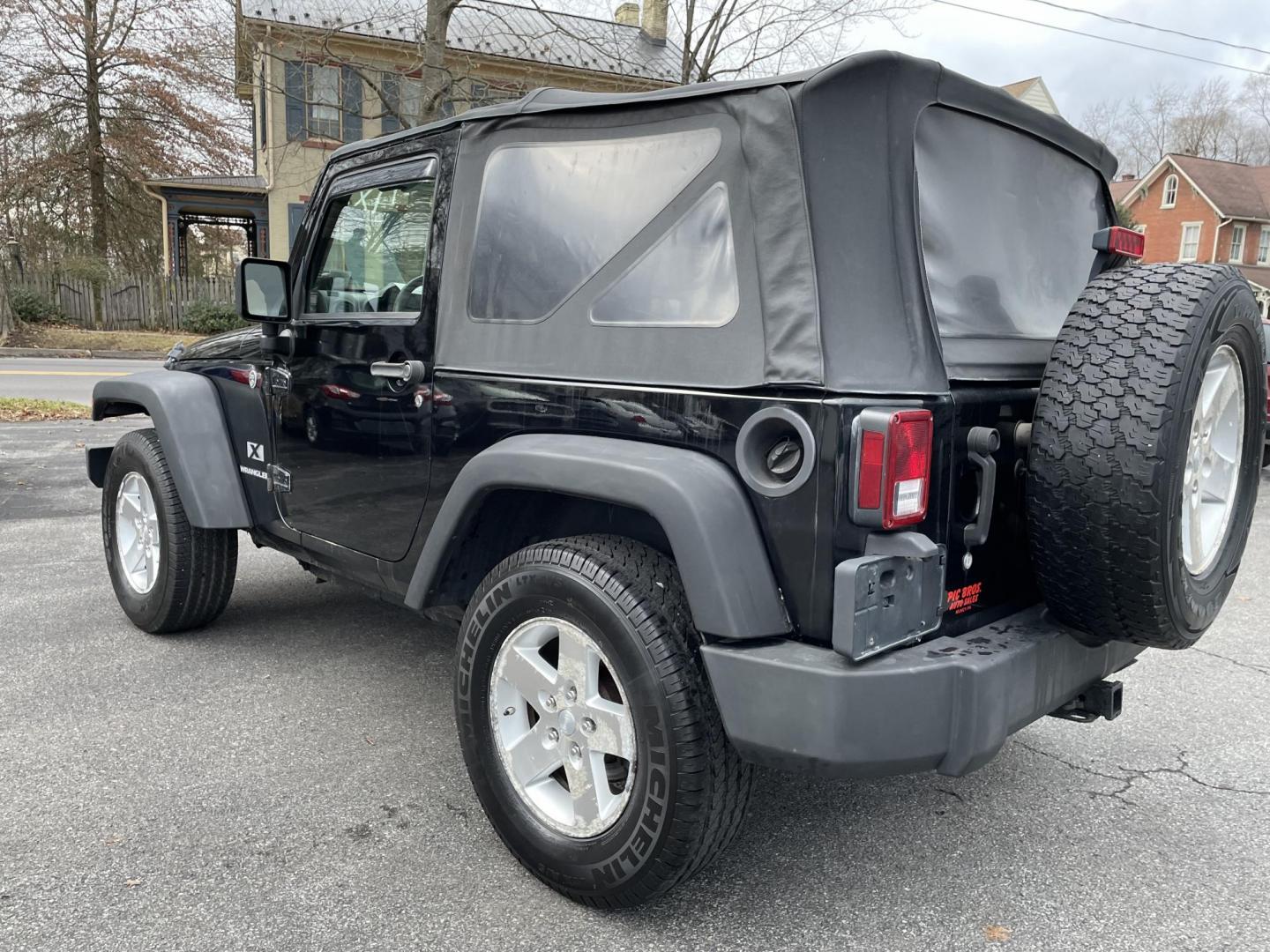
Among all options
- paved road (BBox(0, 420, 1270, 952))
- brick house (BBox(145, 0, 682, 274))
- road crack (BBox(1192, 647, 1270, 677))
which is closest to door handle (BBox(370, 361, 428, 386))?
paved road (BBox(0, 420, 1270, 952))

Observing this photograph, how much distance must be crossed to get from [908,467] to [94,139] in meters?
29.8

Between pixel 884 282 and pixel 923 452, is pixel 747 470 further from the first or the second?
pixel 884 282

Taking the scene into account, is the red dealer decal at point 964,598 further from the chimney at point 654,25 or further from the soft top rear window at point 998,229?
the chimney at point 654,25

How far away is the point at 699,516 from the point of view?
211 centimetres

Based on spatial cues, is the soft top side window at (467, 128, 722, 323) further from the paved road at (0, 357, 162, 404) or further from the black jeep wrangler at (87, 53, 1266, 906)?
the paved road at (0, 357, 162, 404)

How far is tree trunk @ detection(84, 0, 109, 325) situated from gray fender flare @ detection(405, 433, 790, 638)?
25.9 m

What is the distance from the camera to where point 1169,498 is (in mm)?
2057

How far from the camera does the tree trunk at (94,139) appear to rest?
82.9ft

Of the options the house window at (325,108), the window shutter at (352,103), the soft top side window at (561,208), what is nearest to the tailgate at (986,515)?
the soft top side window at (561,208)

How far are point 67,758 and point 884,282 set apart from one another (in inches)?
114

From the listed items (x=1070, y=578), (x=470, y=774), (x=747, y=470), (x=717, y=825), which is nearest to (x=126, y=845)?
(x=470, y=774)

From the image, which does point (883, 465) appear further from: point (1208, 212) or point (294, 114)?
point (1208, 212)

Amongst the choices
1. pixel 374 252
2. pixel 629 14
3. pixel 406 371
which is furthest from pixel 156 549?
pixel 629 14

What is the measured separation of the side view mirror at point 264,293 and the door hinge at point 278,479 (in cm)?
57
